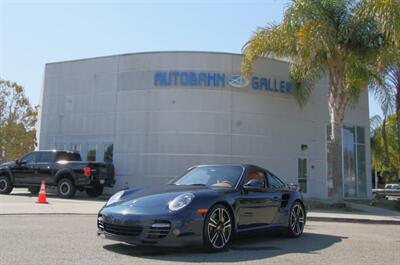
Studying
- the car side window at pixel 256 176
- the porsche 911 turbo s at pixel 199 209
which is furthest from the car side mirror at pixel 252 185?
the car side window at pixel 256 176

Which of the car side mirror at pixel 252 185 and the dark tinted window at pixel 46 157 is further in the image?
the dark tinted window at pixel 46 157

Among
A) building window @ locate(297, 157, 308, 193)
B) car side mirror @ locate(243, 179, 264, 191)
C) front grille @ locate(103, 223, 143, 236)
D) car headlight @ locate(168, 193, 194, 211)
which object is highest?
Result: building window @ locate(297, 157, 308, 193)

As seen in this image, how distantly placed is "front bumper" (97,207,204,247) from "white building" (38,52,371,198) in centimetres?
1527

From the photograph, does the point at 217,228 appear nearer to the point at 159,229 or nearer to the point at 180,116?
the point at 159,229

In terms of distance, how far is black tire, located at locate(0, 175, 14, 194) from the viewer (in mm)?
21219

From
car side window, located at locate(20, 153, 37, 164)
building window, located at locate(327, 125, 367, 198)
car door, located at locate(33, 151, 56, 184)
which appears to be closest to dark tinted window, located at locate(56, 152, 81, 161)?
car door, located at locate(33, 151, 56, 184)

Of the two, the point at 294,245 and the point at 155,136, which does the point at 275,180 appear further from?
the point at 155,136

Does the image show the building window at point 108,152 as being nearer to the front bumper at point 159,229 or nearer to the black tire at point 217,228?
the black tire at point 217,228

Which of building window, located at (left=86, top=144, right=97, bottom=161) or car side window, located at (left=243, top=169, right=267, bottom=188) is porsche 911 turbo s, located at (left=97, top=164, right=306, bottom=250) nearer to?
car side window, located at (left=243, top=169, right=267, bottom=188)

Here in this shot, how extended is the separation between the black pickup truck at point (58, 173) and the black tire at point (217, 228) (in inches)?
534

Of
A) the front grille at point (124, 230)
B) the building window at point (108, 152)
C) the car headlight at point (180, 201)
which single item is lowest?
the front grille at point (124, 230)

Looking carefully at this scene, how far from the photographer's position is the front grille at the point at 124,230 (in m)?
6.62

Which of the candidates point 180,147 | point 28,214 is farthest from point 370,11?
point 28,214

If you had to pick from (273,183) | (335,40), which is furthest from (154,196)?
(335,40)
